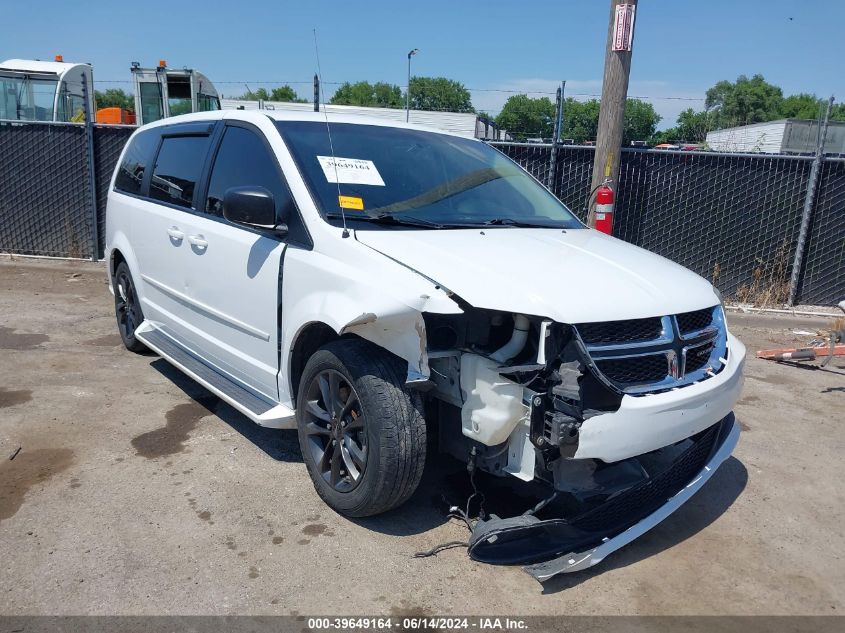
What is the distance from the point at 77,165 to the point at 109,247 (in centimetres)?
512

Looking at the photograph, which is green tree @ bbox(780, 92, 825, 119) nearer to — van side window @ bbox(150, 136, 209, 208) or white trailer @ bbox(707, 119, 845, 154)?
white trailer @ bbox(707, 119, 845, 154)

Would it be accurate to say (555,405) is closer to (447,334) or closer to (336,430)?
(447,334)

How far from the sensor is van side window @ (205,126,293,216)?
12.1ft

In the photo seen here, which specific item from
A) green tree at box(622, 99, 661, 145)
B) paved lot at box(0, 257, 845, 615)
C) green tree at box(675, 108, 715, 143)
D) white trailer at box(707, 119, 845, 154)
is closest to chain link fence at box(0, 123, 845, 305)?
paved lot at box(0, 257, 845, 615)

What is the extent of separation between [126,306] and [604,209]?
200 inches

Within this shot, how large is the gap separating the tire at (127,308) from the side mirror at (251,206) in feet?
7.76

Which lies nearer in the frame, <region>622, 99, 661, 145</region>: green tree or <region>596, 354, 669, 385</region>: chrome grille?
<region>596, 354, 669, 385</region>: chrome grille

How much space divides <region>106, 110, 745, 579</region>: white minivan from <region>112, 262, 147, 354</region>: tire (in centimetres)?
144

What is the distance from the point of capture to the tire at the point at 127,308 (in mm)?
5543

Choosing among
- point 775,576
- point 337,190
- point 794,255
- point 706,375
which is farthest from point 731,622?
point 794,255

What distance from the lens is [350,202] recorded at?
3.49 m

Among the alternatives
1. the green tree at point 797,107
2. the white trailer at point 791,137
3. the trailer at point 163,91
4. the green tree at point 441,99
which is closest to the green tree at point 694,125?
the white trailer at point 791,137

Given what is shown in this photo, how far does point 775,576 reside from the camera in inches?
122

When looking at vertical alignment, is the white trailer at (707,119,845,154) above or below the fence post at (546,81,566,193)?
above
